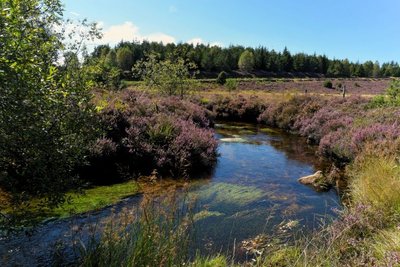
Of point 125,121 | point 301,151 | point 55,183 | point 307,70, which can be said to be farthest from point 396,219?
point 307,70

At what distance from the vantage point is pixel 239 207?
10438mm

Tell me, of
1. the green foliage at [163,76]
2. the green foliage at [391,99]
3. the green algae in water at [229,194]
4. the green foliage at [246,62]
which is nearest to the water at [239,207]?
the green algae in water at [229,194]

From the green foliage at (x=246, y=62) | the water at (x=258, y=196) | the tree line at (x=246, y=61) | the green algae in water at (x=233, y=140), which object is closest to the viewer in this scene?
the water at (x=258, y=196)

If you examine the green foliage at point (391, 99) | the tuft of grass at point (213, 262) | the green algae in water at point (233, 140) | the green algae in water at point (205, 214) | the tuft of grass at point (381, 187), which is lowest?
the green algae in water at point (233, 140)

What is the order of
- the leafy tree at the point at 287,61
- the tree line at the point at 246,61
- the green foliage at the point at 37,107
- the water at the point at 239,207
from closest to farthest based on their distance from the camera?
the green foliage at the point at 37,107 → the water at the point at 239,207 → the tree line at the point at 246,61 → the leafy tree at the point at 287,61

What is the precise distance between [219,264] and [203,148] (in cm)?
947

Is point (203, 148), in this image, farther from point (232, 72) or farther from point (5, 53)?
point (232, 72)

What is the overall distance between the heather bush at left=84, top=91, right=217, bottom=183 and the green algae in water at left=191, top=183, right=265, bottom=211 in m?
1.25

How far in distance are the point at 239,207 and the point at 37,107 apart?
22.2ft

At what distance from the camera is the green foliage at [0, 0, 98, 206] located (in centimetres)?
470

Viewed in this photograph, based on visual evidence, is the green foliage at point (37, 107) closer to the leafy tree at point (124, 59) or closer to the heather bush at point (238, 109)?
the heather bush at point (238, 109)

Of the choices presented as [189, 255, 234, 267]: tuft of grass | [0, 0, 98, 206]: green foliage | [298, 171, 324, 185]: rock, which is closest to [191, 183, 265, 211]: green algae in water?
[298, 171, 324, 185]: rock

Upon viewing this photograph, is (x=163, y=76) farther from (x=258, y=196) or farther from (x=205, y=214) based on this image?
(x=205, y=214)

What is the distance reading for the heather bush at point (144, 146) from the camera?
1283 cm
